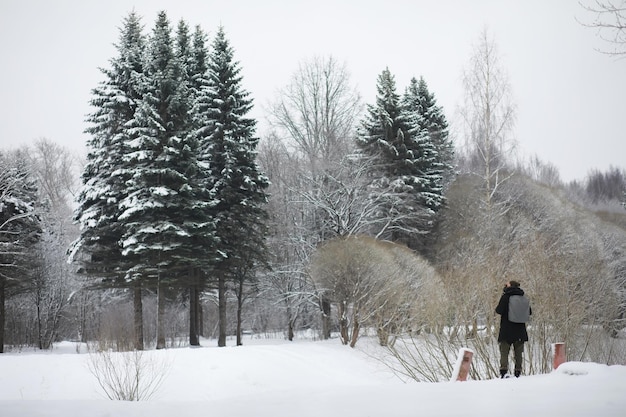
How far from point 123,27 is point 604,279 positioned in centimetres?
2178

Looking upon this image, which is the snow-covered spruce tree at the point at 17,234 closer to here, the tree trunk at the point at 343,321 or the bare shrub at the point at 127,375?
the bare shrub at the point at 127,375

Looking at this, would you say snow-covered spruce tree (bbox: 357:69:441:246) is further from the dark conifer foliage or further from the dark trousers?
the dark trousers

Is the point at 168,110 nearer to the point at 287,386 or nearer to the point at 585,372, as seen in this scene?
the point at 287,386

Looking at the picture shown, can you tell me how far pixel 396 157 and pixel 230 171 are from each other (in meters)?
9.85

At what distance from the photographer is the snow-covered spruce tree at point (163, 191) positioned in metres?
20.8

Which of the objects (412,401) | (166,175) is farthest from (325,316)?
(412,401)

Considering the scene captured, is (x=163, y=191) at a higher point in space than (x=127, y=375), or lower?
higher

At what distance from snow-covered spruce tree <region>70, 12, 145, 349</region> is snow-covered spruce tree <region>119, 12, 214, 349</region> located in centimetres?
61

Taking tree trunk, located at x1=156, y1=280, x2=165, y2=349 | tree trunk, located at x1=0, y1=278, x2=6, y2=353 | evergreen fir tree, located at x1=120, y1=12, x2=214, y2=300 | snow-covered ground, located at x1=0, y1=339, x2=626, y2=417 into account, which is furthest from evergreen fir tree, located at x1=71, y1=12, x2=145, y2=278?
snow-covered ground, located at x1=0, y1=339, x2=626, y2=417

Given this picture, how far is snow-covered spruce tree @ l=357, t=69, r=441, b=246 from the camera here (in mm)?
28141

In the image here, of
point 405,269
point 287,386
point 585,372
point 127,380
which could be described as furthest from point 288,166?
point 585,372

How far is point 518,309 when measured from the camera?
360 inches

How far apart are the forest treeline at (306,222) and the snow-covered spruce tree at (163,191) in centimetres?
8

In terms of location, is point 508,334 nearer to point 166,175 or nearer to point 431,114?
point 166,175
